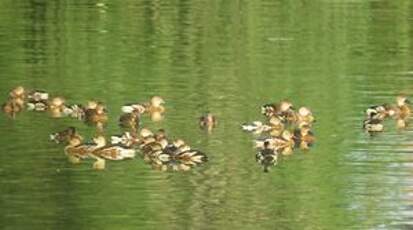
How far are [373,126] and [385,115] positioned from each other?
2.05 feet

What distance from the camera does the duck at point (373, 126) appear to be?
A: 67.8 feet

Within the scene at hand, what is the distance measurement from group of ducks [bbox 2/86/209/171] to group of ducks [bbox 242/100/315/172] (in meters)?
0.71

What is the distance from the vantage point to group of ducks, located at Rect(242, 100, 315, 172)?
1894 centimetres

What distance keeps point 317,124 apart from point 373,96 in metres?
2.95

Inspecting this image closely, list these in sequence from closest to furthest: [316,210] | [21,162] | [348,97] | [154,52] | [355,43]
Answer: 1. [316,210]
2. [21,162]
3. [348,97]
4. [154,52]
5. [355,43]

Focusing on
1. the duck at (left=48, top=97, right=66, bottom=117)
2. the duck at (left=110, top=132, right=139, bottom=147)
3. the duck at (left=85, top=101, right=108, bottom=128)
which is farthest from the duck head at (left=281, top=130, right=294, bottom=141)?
the duck at (left=48, top=97, right=66, bottom=117)

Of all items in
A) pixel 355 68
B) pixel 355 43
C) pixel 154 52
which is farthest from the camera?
pixel 355 43

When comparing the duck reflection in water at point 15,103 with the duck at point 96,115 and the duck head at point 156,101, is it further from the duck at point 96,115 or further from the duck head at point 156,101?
the duck head at point 156,101

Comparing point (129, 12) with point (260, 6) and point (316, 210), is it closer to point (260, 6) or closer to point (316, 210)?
point (260, 6)

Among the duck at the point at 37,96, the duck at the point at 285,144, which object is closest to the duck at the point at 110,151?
the duck at the point at 285,144

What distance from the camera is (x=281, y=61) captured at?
28422 mm

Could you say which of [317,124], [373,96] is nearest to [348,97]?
[373,96]

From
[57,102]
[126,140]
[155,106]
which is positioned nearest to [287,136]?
[126,140]

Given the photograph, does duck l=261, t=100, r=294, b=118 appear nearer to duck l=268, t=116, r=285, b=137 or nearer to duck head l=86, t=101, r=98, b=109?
duck l=268, t=116, r=285, b=137
